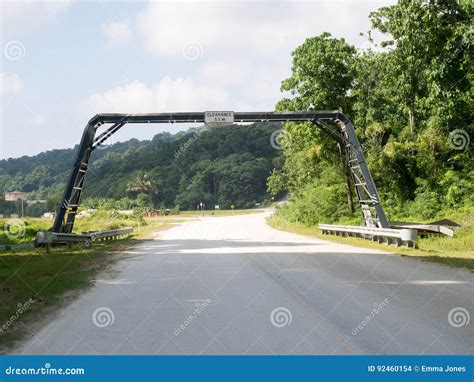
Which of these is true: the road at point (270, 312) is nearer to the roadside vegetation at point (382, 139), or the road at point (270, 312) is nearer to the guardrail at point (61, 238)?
the guardrail at point (61, 238)

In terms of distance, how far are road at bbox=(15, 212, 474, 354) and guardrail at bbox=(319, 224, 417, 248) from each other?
5209 millimetres

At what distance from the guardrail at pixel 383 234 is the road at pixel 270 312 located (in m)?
5.21

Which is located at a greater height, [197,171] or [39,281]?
[197,171]

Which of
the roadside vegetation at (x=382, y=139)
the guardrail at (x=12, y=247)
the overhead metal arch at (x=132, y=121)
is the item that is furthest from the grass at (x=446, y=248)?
the guardrail at (x=12, y=247)

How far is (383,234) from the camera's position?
71.8ft

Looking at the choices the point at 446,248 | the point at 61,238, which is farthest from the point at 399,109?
the point at 61,238

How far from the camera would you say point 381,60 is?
4166cm

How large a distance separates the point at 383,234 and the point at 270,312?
14.5m

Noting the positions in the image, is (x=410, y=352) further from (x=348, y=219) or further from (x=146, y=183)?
(x=146, y=183)

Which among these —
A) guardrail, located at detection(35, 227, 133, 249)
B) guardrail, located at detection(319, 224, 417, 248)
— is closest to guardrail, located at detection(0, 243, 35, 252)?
guardrail, located at detection(35, 227, 133, 249)

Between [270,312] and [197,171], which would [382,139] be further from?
[197,171]

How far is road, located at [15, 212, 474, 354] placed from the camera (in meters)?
6.46

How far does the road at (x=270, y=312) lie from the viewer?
646cm

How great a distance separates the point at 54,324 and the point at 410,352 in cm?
515
